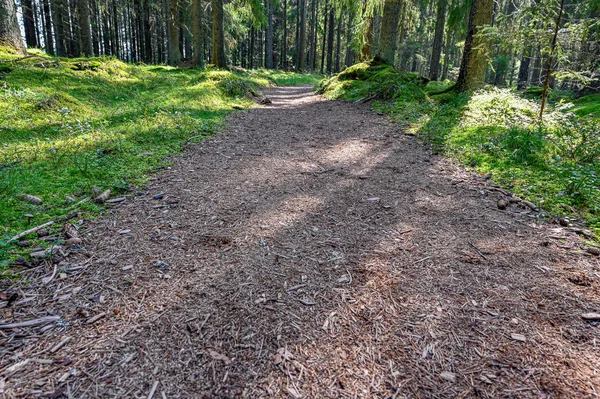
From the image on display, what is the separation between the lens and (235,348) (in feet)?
5.79

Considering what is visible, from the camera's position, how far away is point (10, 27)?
718 cm

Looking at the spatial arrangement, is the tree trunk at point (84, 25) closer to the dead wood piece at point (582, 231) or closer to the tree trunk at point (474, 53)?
the tree trunk at point (474, 53)

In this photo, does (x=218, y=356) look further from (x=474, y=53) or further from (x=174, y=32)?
(x=174, y=32)

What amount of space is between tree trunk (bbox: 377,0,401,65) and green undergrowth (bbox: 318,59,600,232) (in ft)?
14.7

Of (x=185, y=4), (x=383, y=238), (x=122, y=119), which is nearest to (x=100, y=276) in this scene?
(x=383, y=238)

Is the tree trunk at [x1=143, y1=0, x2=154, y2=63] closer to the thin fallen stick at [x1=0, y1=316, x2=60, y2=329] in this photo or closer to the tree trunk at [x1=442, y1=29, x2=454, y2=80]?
the tree trunk at [x1=442, y1=29, x2=454, y2=80]

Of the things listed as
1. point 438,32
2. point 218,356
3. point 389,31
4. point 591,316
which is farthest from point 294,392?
point 438,32

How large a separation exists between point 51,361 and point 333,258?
1.89 meters

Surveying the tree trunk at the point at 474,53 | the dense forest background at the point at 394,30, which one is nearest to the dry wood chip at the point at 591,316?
the dense forest background at the point at 394,30

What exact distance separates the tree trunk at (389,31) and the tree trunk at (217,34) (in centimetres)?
700

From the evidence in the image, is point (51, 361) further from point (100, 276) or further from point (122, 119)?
point (122, 119)

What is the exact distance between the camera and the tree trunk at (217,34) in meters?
13.7

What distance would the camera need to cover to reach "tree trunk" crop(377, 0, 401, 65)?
11.9 m

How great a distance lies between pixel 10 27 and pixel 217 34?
27.1 feet
